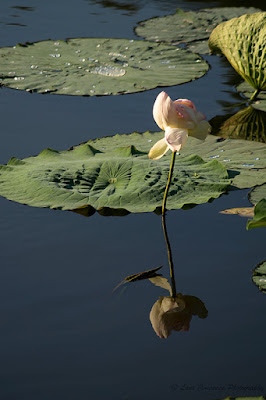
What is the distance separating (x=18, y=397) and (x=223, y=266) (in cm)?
67

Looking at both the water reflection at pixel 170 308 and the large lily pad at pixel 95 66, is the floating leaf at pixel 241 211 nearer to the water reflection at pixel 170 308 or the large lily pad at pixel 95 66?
the water reflection at pixel 170 308

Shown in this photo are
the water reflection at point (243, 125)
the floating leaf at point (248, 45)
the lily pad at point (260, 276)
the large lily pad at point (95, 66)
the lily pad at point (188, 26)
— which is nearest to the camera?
the lily pad at point (260, 276)

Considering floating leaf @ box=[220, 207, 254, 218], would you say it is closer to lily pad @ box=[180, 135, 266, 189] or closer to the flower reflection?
lily pad @ box=[180, 135, 266, 189]

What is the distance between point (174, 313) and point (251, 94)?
163 cm

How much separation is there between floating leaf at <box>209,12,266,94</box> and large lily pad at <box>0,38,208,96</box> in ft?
0.90

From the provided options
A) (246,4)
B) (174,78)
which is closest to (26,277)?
(174,78)

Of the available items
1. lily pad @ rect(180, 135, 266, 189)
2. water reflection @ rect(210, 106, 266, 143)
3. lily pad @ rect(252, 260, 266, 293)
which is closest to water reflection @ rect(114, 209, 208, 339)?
lily pad @ rect(252, 260, 266, 293)

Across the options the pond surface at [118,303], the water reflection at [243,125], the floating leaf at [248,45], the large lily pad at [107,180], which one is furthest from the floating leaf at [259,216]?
the floating leaf at [248,45]

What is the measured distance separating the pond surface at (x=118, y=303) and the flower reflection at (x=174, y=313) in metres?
0.02

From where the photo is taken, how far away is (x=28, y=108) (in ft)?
8.57

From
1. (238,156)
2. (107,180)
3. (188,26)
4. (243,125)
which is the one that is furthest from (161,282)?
(188,26)

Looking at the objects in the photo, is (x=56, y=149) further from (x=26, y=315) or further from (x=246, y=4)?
(x=246, y=4)

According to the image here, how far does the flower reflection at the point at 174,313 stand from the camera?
4.57 feet

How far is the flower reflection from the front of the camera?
1.39m
